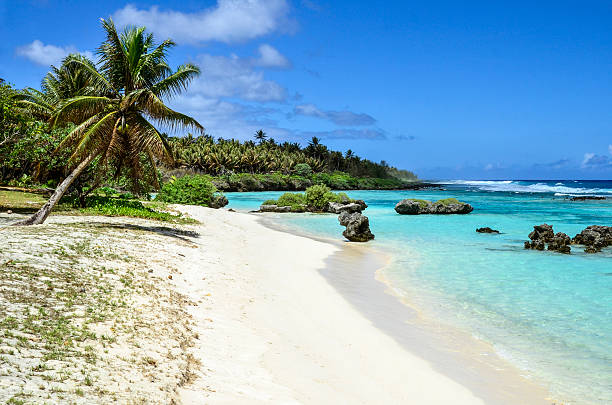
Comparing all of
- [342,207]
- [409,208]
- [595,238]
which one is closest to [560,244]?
[595,238]

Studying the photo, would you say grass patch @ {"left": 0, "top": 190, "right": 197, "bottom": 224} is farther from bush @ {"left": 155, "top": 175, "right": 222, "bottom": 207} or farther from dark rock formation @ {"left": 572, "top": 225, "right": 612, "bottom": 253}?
dark rock formation @ {"left": 572, "top": 225, "right": 612, "bottom": 253}

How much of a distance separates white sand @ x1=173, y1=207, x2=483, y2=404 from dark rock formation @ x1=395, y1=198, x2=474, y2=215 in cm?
3235

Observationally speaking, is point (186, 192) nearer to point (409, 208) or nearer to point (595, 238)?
point (409, 208)

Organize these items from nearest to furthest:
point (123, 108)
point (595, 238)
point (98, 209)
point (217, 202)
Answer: point (123, 108) < point (98, 209) < point (595, 238) < point (217, 202)

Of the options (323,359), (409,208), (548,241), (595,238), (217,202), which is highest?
(409,208)

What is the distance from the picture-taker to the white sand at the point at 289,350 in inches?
210

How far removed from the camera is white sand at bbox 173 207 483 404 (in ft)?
17.5

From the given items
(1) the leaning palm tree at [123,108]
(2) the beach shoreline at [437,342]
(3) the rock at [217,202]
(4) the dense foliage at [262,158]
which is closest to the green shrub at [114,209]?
(1) the leaning palm tree at [123,108]

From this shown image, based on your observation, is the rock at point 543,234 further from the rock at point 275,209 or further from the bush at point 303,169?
the bush at point 303,169

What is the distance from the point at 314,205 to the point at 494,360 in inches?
1385

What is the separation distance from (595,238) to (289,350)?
864 inches

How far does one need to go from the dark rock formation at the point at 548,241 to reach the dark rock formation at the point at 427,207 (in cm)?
1939

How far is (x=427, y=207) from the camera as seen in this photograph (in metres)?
43.8

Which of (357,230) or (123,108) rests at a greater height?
(123,108)
